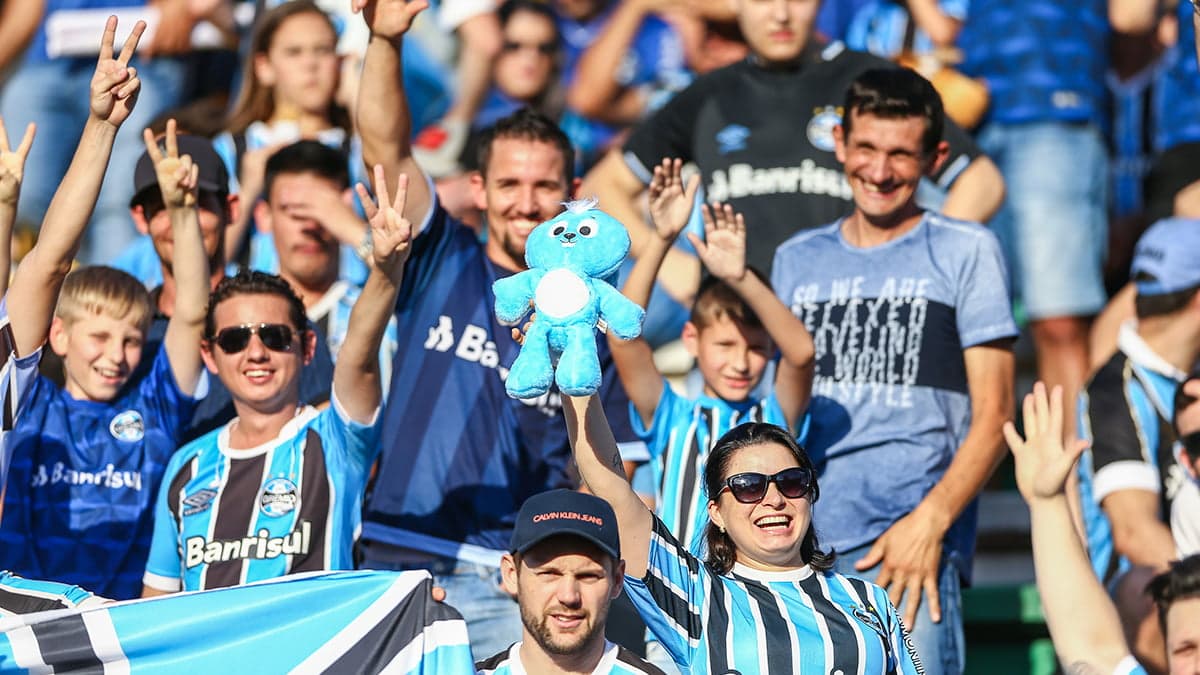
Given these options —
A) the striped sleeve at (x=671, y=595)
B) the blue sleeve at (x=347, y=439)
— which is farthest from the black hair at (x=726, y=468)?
the blue sleeve at (x=347, y=439)

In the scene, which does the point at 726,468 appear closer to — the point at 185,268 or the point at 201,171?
the point at 185,268

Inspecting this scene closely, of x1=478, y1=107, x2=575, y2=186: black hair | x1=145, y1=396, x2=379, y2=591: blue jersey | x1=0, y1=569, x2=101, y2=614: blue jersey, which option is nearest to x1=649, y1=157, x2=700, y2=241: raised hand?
x1=478, y1=107, x2=575, y2=186: black hair

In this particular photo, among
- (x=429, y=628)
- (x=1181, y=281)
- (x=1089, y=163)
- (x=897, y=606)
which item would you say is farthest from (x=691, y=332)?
(x=1089, y=163)

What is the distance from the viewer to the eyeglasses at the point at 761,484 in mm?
4094

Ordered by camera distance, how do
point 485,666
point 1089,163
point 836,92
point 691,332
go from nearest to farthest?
1. point 485,666
2. point 691,332
3. point 836,92
4. point 1089,163

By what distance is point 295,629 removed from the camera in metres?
4.30

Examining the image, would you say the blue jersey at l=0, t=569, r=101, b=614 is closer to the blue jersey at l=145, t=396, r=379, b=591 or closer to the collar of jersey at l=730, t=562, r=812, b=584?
the blue jersey at l=145, t=396, r=379, b=591

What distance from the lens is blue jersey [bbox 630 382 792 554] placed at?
5055 millimetres

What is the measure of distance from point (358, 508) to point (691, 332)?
1.18 metres

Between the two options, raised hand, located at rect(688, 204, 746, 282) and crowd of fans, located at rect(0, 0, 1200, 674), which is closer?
crowd of fans, located at rect(0, 0, 1200, 674)

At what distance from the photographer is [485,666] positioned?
4.11m

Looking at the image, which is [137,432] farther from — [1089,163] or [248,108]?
[1089,163]

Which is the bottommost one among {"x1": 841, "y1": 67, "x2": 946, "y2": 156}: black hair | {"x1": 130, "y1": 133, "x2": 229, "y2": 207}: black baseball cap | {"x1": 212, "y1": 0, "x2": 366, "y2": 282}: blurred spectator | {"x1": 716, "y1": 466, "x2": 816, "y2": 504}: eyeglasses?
{"x1": 716, "y1": 466, "x2": 816, "y2": 504}: eyeglasses

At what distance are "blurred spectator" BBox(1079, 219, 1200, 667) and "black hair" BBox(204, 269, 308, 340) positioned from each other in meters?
2.84
